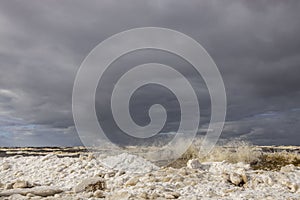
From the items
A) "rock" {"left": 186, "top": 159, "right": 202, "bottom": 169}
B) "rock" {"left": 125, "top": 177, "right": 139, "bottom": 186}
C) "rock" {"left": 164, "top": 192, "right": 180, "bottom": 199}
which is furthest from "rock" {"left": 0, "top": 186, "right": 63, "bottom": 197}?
"rock" {"left": 186, "top": 159, "right": 202, "bottom": 169}

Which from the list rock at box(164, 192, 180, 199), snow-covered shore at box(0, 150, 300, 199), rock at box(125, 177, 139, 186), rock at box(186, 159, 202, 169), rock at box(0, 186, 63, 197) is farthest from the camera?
rock at box(186, 159, 202, 169)

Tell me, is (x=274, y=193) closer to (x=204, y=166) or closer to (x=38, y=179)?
(x=204, y=166)

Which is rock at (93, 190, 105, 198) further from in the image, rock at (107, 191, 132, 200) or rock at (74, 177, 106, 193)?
rock at (74, 177, 106, 193)

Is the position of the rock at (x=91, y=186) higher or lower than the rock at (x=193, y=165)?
lower

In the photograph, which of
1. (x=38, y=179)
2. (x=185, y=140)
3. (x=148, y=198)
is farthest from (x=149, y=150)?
(x=148, y=198)

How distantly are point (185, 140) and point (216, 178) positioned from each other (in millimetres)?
7588

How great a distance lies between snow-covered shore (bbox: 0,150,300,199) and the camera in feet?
26.8

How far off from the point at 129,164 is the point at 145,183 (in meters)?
2.91

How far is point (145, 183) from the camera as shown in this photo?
907 centimetres

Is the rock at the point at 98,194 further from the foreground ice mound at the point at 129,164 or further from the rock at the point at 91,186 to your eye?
the foreground ice mound at the point at 129,164

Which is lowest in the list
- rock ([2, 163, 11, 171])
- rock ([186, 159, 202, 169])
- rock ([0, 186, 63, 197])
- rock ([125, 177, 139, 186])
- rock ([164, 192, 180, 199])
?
rock ([164, 192, 180, 199])

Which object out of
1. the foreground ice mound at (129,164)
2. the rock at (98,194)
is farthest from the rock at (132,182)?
the foreground ice mound at (129,164)

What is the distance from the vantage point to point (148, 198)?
7785 mm

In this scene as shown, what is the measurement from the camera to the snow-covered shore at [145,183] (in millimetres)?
8156
